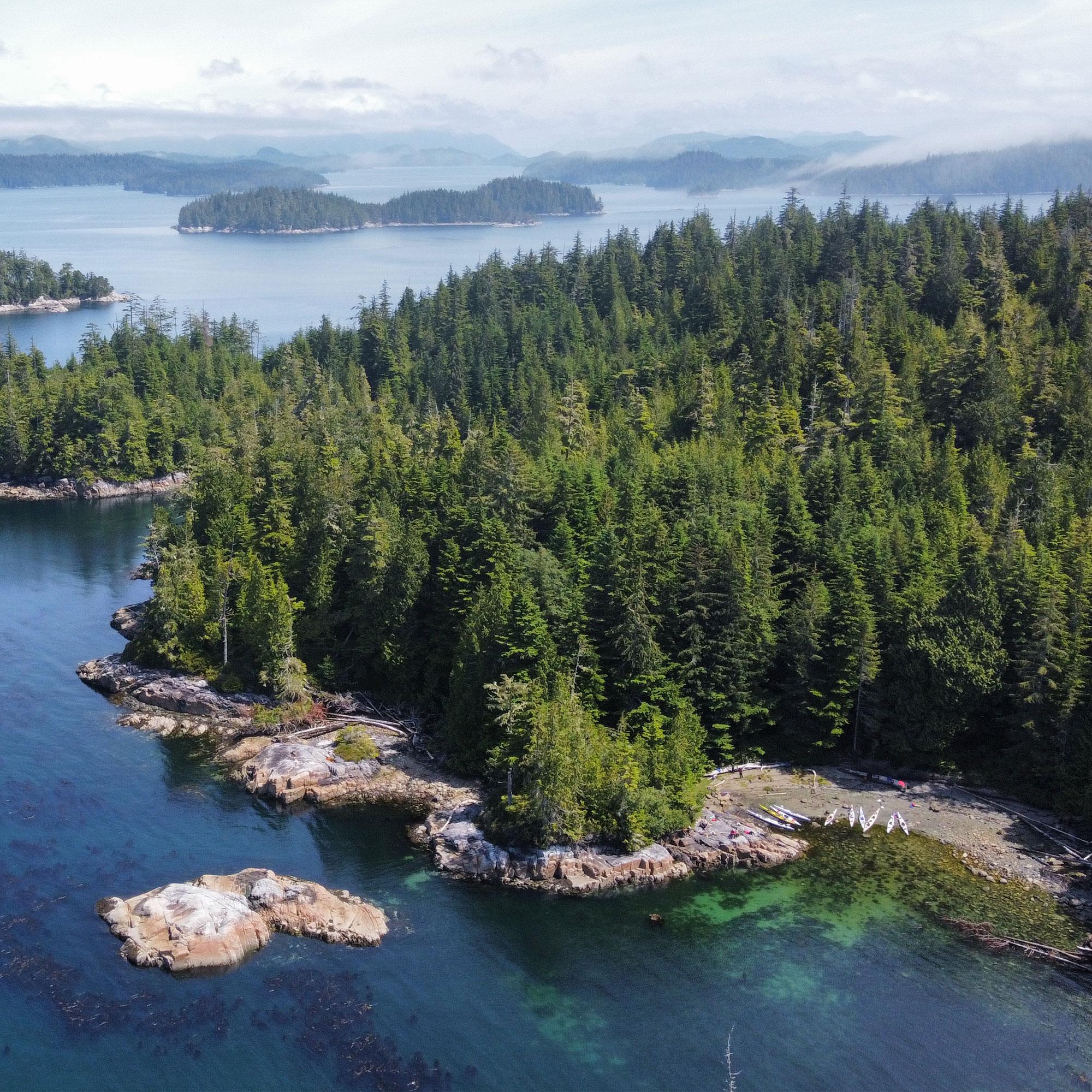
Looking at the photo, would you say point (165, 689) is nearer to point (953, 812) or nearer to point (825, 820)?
point (825, 820)

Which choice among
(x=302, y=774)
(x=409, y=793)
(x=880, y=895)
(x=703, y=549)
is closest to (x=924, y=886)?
(x=880, y=895)

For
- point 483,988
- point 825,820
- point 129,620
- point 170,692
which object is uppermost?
point 129,620

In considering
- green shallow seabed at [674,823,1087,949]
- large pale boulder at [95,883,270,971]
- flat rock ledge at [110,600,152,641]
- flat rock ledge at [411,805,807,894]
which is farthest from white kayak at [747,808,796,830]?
flat rock ledge at [110,600,152,641]

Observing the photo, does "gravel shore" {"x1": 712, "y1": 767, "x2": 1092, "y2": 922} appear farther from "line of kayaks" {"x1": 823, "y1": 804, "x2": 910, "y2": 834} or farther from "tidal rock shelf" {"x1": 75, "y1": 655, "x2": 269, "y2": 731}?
"tidal rock shelf" {"x1": 75, "y1": 655, "x2": 269, "y2": 731}

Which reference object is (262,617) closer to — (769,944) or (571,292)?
(769,944)

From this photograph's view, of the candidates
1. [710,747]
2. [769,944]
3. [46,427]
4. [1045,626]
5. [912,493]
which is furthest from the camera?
[46,427]

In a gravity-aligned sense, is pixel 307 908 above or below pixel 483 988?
above

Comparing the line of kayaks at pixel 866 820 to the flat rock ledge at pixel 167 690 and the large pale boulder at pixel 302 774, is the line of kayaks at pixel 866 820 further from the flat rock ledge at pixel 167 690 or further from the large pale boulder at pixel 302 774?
the flat rock ledge at pixel 167 690

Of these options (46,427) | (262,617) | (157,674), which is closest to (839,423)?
(262,617)

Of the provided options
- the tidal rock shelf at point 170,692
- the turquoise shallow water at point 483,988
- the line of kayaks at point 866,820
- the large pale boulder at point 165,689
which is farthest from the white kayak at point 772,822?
the large pale boulder at point 165,689
